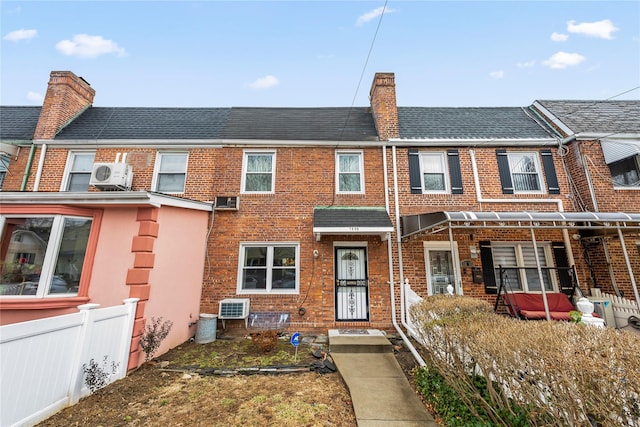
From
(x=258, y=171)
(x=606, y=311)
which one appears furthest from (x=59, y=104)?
(x=606, y=311)

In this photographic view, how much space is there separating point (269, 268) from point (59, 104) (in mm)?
9830

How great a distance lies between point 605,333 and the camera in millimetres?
2467

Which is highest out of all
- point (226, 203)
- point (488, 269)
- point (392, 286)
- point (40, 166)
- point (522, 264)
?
point (40, 166)

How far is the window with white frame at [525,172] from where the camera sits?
27.0ft

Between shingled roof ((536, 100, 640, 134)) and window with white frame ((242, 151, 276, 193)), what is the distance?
412 inches

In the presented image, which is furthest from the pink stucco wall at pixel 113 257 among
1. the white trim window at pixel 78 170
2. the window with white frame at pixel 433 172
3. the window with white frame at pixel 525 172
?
the window with white frame at pixel 525 172

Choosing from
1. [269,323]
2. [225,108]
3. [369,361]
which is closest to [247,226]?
[269,323]

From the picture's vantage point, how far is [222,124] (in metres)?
9.49

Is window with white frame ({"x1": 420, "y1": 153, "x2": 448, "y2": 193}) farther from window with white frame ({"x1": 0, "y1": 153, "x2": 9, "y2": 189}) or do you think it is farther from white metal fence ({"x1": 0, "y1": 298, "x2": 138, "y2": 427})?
window with white frame ({"x1": 0, "y1": 153, "x2": 9, "y2": 189})

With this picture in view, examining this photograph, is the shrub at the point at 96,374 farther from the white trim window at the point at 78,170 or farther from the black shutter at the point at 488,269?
the black shutter at the point at 488,269

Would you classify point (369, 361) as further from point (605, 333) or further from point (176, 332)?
point (176, 332)

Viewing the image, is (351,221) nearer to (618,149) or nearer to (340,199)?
(340,199)

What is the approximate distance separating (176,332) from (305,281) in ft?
11.7

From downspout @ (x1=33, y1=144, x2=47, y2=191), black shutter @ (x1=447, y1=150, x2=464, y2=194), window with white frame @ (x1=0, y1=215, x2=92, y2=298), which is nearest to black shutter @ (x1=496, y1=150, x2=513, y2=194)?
black shutter @ (x1=447, y1=150, x2=464, y2=194)
